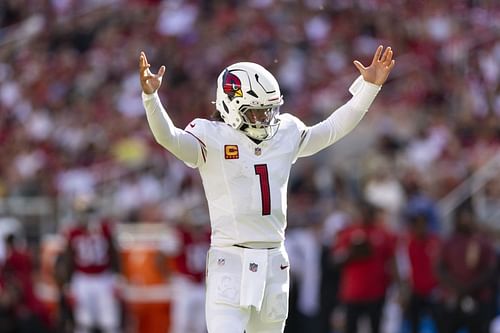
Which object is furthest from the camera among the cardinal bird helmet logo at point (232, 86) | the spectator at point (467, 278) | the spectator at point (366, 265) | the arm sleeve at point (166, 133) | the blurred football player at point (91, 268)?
the blurred football player at point (91, 268)

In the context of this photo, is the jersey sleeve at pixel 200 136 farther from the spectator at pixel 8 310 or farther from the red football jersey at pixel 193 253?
the red football jersey at pixel 193 253

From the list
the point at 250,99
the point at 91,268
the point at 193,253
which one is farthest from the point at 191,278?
the point at 250,99

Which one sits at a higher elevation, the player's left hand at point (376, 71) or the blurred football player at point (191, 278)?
the player's left hand at point (376, 71)

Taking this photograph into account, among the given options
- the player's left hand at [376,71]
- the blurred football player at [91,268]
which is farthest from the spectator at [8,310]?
the player's left hand at [376,71]

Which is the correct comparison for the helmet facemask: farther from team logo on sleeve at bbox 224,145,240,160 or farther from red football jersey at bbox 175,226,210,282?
red football jersey at bbox 175,226,210,282

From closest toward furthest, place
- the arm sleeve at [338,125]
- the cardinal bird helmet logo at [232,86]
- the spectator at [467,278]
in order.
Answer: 1. the cardinal bird helmet logo at [232,86]
2. the arm sleeve at [338,125]
3. the spectator at [467,278]

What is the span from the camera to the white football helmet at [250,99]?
6043mm

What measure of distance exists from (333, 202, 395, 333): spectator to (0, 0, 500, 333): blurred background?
2 centimetres

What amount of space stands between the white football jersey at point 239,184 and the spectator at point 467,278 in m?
4.75

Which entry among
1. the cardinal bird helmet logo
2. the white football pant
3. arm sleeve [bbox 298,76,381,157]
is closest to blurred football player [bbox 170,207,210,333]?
arm sleeve [bbox 298,76,381,157]

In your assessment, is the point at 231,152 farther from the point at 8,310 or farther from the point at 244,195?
the point at 8,310

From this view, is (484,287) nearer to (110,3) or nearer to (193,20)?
(193,20)

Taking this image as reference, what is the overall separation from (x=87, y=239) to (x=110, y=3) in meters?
8.92

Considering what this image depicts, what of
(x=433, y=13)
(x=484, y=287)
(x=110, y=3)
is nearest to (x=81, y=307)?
(x=484, y=287)
